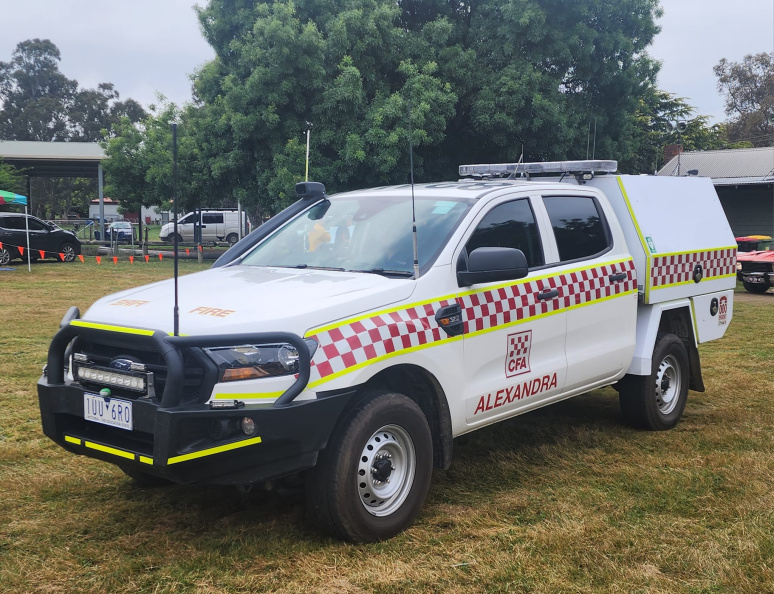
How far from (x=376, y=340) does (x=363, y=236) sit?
1.04 metres

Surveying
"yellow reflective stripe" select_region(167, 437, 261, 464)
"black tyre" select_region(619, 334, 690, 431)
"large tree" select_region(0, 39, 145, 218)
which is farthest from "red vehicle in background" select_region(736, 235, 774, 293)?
"large tree" select_region(0, 39, 145, 218)

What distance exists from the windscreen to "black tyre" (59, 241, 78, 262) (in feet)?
72.2

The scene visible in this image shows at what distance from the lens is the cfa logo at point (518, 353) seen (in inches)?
181

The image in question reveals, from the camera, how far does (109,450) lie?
141 inches

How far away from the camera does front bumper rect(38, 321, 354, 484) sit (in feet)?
10.9

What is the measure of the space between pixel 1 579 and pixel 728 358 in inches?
305

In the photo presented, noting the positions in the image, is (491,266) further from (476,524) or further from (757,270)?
(757,270)

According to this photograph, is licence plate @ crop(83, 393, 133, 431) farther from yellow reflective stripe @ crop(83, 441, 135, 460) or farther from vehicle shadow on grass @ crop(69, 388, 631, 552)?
vehicle shadow on grass @ crop(69, 388, 631, 552)

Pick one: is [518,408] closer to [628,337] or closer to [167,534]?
[628,337]

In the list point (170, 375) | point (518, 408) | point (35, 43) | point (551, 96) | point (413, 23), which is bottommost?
point (518, 408)

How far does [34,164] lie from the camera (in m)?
35.4

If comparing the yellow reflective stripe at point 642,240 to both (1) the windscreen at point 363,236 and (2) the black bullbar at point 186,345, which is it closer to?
(1) the windscreen at point 363,236

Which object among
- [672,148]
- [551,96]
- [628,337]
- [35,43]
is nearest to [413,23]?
[551,96]

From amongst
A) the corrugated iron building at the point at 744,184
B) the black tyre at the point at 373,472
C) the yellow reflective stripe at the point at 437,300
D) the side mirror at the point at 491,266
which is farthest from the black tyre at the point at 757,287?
the black tyre at the point at 373,472
